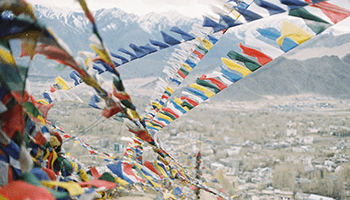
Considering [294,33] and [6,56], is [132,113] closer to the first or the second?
[6,56]

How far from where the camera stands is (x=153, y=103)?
2.76 m

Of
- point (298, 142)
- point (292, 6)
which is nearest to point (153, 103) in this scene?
point (292, 6)

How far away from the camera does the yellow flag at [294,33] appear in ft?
4.51

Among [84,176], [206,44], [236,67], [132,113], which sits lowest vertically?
[84,176]

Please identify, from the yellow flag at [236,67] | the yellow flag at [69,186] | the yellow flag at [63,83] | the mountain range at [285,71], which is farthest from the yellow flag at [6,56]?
the mountain range at [285,71]

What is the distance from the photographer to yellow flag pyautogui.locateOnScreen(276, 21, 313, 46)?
1.38 metres

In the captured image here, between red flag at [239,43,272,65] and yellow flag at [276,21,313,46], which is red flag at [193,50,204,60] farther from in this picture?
yellow flag at [276,21,313,46]

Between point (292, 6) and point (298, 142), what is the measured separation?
27.1 m

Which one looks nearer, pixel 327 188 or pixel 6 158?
pixel 6 158

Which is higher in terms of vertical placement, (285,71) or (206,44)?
(285,71)

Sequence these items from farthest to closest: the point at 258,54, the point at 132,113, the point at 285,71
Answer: the point at 285,71, the point at 258,54, the point at 132,113

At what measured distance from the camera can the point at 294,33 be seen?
1.40m

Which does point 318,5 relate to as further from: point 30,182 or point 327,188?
point 327,188

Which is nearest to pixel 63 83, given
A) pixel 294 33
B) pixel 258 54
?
pixel 258 54
